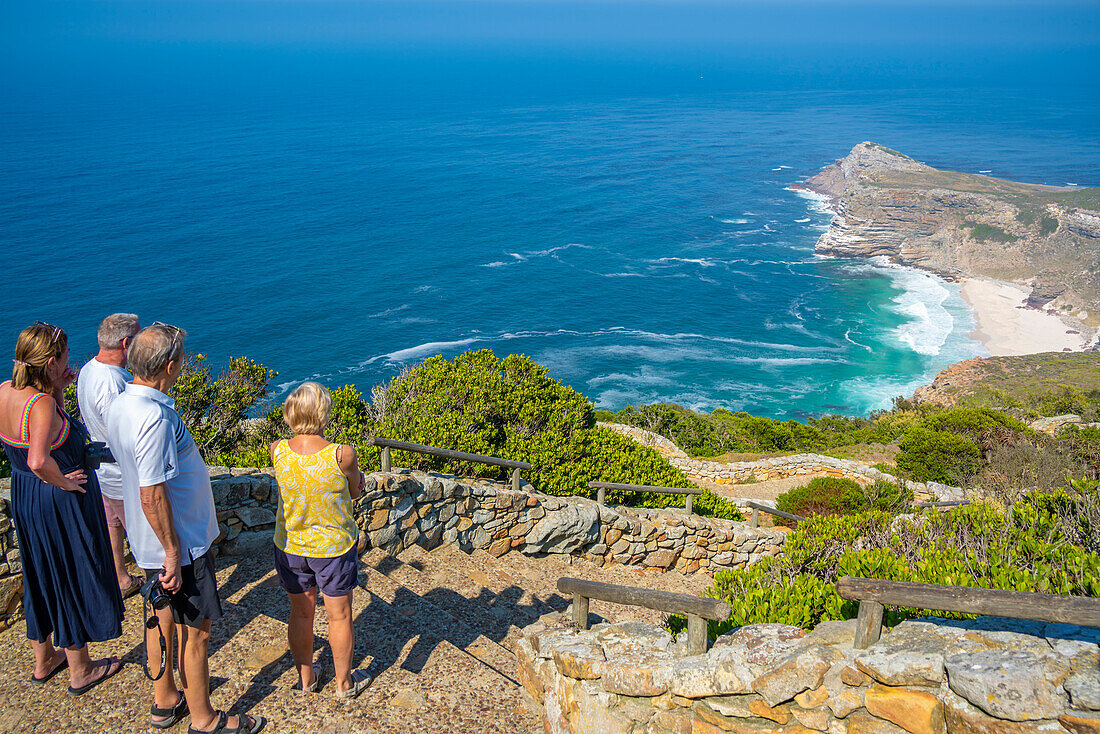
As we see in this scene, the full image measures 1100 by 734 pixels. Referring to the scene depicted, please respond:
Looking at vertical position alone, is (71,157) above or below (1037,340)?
above

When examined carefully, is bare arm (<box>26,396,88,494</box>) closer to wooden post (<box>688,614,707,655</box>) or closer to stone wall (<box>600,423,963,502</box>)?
wooden post (<box>688,614,707,655</box>)

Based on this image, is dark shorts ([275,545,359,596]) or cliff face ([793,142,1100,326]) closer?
dark shorts ([275,545,359,596])

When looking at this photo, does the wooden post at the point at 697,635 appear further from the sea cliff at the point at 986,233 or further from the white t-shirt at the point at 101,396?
the sea cliff at the point at 986,233

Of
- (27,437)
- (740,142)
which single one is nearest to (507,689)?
(27,437)

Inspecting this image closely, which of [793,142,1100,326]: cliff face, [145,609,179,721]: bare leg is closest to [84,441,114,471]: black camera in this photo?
[145,609,179,721]: bare leg

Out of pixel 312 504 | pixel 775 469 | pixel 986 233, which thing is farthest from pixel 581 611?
pixel 986 233

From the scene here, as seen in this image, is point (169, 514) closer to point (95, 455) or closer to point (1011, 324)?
point (95, 455)

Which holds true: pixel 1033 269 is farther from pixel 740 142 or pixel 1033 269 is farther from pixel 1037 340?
pixel 740 142
